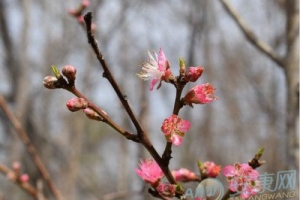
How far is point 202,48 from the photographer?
5109 mm

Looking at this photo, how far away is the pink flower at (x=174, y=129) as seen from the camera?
0.62 m

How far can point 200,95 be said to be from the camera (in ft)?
2.15

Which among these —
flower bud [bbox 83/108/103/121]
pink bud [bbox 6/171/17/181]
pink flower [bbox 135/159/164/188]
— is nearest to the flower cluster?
pink flower [bbox 135/159/164/188]

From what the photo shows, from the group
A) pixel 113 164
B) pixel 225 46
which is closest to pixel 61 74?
pixel 225 46

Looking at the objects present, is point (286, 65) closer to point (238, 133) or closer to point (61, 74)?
point (61, 74)

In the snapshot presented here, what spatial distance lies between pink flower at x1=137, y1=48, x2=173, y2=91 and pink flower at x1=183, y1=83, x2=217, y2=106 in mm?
37

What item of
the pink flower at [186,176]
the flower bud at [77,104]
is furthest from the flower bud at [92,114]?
the pink flower at [186,176]

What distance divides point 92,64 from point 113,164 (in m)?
4.86

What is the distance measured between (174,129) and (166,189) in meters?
0.09

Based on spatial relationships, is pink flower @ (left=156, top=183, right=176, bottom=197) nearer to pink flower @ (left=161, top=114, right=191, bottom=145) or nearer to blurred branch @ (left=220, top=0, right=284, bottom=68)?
pink flower @ (left=161, top=114, right=191, bottom=145)

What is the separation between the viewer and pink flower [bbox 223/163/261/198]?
2.22 ft

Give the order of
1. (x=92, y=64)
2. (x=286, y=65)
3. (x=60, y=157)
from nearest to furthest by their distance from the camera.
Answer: (x=286, y=65) < (x=92, y=64) < (x=60, y=157)

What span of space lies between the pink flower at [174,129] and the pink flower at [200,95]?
0.11 ft

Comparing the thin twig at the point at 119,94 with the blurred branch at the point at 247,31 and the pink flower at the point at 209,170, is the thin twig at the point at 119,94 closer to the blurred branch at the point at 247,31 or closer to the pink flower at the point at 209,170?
the pink flower at the point at 209,170
